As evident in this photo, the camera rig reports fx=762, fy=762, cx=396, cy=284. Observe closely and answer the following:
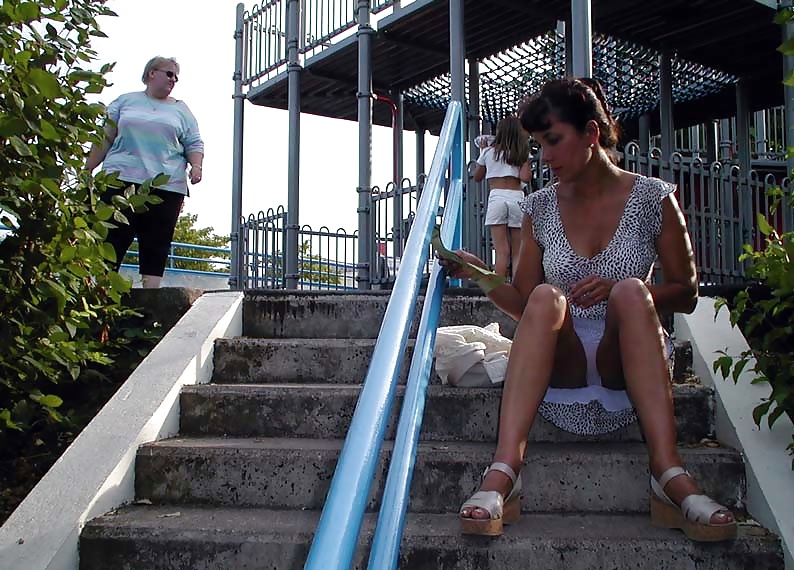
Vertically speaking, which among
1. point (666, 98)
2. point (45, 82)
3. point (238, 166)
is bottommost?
point (45, 82)

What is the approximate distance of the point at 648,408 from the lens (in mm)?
1862

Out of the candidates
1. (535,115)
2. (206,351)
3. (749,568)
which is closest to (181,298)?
(206,351)

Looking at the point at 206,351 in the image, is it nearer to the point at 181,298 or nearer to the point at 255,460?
the point at 181,298

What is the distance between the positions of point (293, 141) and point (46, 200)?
4.83 m

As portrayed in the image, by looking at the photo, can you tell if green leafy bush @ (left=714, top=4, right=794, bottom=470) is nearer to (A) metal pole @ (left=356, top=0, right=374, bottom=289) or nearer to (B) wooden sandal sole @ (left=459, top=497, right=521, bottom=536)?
(B) wooden sandal sole @ (left=459, top=497, right=521, bottom=536)

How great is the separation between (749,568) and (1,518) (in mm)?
2034

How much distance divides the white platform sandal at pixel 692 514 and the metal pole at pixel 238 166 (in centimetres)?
567

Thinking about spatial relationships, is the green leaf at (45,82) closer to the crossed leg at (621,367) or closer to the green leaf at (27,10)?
the green leaf at (27,10)

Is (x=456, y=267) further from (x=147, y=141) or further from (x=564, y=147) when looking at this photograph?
(x=147, y=141)

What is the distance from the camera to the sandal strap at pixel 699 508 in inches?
67.2

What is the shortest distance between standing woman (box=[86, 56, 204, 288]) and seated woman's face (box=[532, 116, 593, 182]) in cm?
206

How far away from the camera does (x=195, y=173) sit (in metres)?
3.82

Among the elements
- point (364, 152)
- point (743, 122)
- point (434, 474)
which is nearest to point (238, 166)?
point (364, 152)

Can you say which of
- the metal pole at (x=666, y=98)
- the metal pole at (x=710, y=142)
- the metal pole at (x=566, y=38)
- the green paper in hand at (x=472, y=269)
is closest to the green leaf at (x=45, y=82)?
the green paper in hand at (x=472, y=269)
